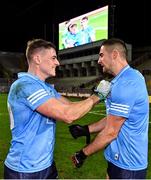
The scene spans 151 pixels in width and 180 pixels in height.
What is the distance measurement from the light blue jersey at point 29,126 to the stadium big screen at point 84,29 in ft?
154

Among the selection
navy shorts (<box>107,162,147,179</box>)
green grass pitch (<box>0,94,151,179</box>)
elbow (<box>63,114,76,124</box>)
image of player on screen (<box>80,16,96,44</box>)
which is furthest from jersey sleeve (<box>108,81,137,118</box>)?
image of player on screen (<box>80,16,96,44</box>)

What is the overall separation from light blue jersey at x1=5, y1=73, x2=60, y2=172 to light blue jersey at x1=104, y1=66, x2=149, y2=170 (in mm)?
592

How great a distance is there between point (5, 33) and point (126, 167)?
2830 inches

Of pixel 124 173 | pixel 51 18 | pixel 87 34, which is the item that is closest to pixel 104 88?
pixel 124 173

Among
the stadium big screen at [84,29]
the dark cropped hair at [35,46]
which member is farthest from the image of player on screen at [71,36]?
the dark cropped hair at [35,46]

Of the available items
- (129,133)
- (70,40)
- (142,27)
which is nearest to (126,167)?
(129,133)

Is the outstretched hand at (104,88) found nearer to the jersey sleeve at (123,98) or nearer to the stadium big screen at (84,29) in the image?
the jersey sleeve at (123,98)

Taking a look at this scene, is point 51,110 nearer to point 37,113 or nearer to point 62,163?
point 37,113

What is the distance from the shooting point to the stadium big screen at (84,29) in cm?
5131

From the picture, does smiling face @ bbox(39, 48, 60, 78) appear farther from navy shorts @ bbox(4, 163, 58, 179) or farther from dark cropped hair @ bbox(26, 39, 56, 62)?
navy shorts @ bbox(4, 163, 58, 179)

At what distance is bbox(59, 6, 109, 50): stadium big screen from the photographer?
51.3 metres

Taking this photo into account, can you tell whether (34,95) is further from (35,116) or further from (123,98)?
(123,98)

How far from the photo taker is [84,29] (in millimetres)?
55156

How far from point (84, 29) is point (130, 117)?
2048 inches
